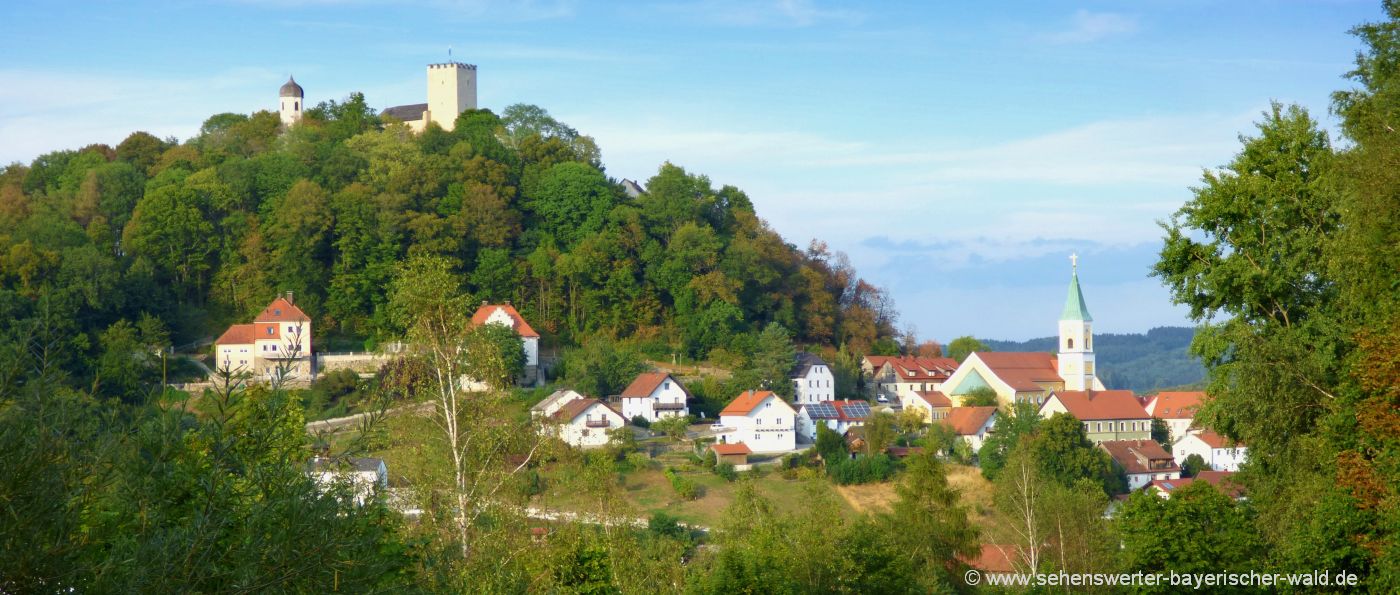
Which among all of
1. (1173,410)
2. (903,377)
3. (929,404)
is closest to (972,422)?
(929,404)

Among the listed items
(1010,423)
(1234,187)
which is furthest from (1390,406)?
(1010,423)

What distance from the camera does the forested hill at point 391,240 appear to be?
5916 cm

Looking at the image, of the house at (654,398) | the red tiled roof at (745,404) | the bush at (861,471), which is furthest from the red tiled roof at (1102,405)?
the house at (654,398)

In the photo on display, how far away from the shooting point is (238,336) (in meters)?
55.8

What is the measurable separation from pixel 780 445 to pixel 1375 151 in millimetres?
37653

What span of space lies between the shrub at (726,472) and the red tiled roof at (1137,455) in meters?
15.5

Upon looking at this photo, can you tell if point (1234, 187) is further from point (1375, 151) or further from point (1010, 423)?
point (1010, 423)

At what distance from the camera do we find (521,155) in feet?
228

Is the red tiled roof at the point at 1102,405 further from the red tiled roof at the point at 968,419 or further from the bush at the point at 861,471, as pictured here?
the bush at the point at 861,471

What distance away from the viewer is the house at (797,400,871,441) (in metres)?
54.6

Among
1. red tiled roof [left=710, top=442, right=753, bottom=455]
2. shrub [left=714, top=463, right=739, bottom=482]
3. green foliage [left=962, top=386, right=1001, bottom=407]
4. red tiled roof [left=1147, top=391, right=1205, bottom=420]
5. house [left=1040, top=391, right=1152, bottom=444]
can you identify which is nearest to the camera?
shrub [left=714, top=463, right=739, bottom=482]

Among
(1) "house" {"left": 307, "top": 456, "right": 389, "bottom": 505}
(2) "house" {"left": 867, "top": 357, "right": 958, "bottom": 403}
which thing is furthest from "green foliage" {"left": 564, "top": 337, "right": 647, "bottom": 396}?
(1) "house" {"left": 307, "top": 456, "right": 389, "bottom": 505}

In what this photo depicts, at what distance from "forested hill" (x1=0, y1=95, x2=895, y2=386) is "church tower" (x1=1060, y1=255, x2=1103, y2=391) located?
918 cm

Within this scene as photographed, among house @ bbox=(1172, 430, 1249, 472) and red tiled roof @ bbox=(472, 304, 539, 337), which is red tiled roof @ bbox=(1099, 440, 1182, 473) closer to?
house @ bbox=(1172, 430, 1249, 472)
